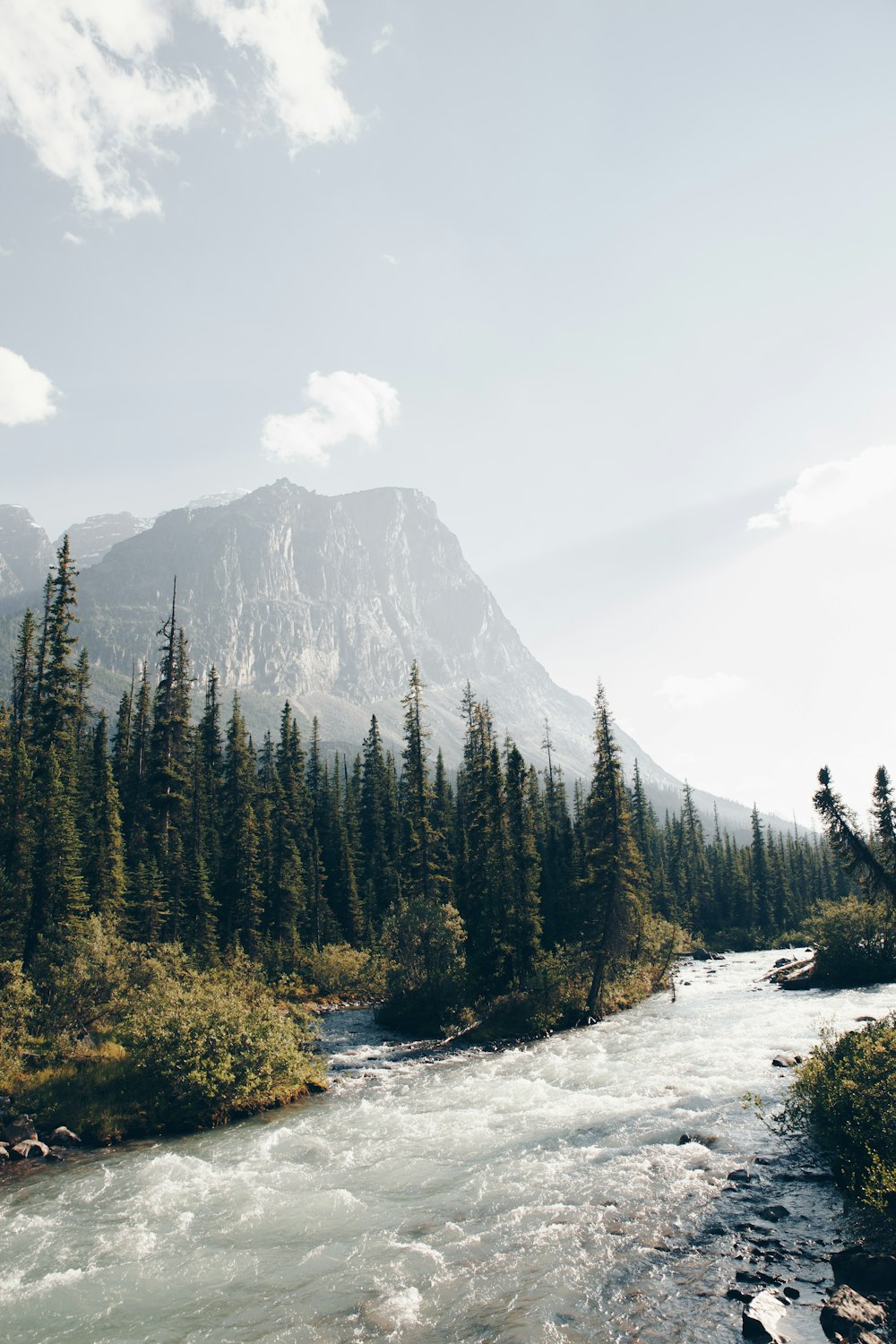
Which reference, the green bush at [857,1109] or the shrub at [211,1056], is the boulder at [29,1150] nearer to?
the shrub at [211,1056]

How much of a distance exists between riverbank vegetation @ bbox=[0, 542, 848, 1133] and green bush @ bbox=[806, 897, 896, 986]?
34.7 ft

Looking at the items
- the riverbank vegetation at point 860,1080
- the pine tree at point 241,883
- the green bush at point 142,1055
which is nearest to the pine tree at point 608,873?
the riverbank vegetation at point 860,1080

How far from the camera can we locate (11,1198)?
1741 cm

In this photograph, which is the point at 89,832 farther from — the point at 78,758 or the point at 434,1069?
the point at 434,1069

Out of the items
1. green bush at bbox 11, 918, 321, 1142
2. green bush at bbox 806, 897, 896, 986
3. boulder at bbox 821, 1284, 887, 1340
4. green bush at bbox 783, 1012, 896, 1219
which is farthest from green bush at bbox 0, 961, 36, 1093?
green bush at bbox 806, 897, 896, 986

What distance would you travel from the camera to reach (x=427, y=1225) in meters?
15.1

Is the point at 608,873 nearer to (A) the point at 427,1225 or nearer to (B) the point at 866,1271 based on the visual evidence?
(A) the point at 427,1225

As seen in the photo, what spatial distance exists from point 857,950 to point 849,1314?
44.6 meters

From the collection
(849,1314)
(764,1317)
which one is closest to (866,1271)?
(849,1314)

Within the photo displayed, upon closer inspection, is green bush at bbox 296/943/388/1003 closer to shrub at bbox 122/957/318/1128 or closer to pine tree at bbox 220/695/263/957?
pine tree at bbox 220/695/263/957

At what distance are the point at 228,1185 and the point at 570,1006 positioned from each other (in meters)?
25.6

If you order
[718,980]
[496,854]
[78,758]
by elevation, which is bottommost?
[718,980]

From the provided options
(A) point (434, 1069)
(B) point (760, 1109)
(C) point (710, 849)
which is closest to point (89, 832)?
(A) point (434, 1069)

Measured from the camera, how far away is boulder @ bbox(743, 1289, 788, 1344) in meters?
10.6
